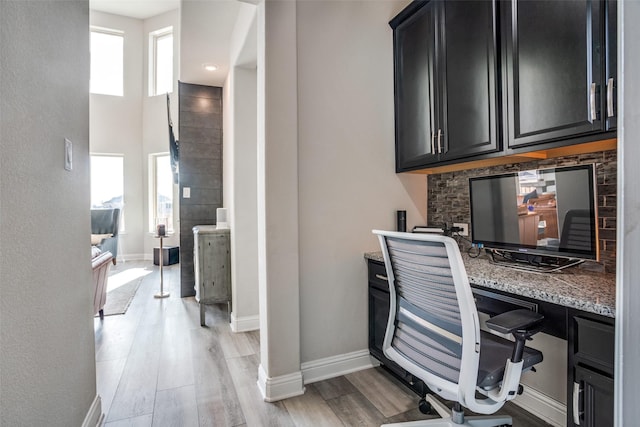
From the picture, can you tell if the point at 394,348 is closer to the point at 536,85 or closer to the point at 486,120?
the point at 486,120

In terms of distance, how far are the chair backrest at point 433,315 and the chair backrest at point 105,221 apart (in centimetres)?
629

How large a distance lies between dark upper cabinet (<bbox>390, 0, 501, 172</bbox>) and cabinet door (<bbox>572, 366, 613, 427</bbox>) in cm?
114

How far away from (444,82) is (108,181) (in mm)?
7294

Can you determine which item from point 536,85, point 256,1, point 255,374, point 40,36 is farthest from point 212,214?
point 536,85

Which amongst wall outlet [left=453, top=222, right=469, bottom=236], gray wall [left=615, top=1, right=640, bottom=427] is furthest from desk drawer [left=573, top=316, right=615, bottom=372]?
wall outlet [left=453, top=222, right=469, bottom=236]

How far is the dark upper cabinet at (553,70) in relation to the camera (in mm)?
1329

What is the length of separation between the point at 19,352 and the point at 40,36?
1020mm

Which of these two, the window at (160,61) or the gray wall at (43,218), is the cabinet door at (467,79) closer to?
the gray wall at (43,218)

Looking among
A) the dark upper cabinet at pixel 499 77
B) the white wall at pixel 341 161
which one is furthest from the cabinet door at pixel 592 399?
the white wall at pixel 341 161

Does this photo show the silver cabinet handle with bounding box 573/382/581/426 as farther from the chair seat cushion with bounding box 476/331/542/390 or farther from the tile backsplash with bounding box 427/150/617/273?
the tile backsplash with bounding box 427/150/617/273

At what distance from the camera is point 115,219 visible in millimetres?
6172

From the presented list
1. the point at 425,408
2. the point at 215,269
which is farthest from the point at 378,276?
the point at 215,269

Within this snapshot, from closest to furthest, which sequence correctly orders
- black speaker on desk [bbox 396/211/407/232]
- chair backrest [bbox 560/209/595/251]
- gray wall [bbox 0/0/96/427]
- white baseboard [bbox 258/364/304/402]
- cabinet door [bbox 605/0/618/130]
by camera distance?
gray wall [bbox 0/0/96/427]
cabinet door [bbox 605/0/618/130]
chair backrest [bbox 560/209/595/251]
white baseboard [bbox 258/364/304/402]
black speaker on desk [bbox 396/211/407/232]

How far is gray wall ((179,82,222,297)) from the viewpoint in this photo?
400 centimetres
